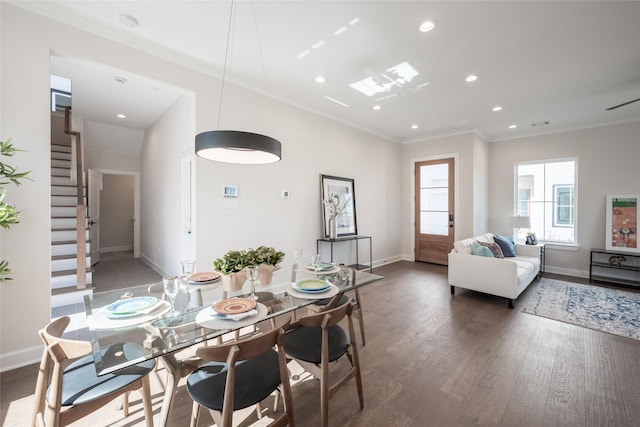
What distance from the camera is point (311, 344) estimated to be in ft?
5.79

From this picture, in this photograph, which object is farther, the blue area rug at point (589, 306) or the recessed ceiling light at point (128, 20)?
the blue area rug at point (589, 306)

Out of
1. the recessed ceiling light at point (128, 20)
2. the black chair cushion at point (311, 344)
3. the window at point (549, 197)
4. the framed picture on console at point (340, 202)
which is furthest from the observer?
the window at point (549, 197)

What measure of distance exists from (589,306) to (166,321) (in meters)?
5.00

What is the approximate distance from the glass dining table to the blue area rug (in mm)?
3222

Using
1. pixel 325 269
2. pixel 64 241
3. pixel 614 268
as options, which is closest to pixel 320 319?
pixel 325 269

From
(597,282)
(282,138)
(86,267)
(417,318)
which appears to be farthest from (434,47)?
(86,267)

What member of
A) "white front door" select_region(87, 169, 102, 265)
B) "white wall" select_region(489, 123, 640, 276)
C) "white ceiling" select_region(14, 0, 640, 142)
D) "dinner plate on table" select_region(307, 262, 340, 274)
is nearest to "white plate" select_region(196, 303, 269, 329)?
"dinner plate on table" select_region(307, 262, 340, 274)

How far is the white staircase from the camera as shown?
372 centimetres

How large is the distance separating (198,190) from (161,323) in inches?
81.5

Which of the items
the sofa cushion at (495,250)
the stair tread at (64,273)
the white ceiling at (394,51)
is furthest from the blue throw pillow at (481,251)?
the stair tread at (64,273)

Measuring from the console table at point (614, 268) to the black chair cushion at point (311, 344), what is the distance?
5.47 meters

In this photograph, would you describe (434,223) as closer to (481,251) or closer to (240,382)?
(481,251)

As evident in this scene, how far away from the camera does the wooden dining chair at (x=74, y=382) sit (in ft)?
3.85

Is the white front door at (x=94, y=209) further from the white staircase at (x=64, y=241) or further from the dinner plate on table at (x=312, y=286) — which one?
the dinner plate on table at (x=312, y=286)
